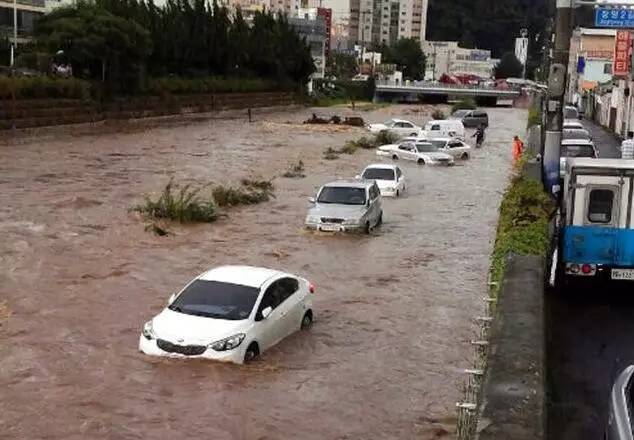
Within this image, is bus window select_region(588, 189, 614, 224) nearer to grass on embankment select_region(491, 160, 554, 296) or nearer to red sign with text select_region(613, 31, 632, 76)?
grass on embankment select_region(491, 160, 554, 296)

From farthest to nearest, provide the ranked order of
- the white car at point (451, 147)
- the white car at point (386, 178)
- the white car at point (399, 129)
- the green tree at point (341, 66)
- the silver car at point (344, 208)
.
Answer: the green tree at point (341, 66), the white car at point (399, 129), the white car at point (451, 147), the white car at point (386, 178), the silver car at point (344, 208)

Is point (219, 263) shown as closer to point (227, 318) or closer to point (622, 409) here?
point (227, 318)

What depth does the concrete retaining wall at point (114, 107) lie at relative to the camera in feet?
159

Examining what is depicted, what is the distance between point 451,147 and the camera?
48781 mm

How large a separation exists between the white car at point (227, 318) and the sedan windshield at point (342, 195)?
32.9 feet

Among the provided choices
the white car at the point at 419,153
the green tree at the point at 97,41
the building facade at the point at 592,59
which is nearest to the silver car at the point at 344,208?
the white car at the point at 419,153

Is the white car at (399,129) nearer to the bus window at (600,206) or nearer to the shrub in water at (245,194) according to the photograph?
the shrub in water at (245,194)

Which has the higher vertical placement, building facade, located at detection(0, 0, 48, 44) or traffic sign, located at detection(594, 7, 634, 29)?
building facade, located at detection(0, 0, 48, 44)

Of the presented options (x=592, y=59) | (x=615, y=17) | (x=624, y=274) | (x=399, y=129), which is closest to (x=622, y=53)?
(x=399, y=129)

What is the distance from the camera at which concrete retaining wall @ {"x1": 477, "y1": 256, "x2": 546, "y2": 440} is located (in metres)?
7.99

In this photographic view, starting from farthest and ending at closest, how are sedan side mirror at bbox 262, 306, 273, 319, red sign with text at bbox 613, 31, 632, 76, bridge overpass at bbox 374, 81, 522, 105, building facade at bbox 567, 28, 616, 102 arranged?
1. bridge overpass at bbox 374, 81, 522, 105
2. building facade at bbox 567, 28, 616, 102
3. red sign with text at bbox 613, 31, 632, 76
4. sedan side mirror at bbox 262, 306, 273, 319

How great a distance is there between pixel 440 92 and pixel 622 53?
69.8 m

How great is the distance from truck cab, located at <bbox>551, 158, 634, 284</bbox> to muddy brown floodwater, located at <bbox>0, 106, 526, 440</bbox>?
238cm

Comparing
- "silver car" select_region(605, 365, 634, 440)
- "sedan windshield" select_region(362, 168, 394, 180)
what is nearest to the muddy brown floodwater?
"sedan windshield" select_region(362, 168, 394, 180)
